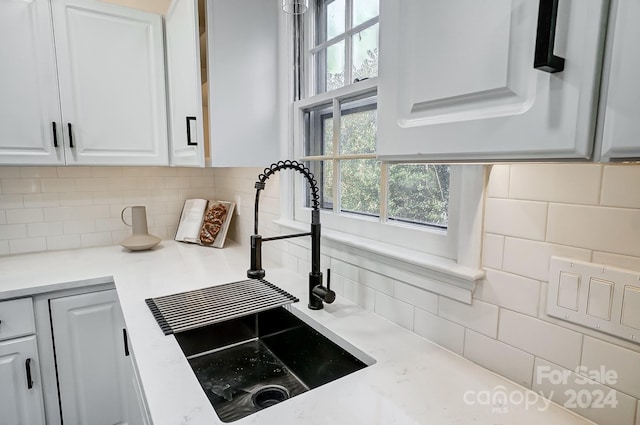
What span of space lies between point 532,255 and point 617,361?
225 millimetres

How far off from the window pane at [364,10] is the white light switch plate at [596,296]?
949mm

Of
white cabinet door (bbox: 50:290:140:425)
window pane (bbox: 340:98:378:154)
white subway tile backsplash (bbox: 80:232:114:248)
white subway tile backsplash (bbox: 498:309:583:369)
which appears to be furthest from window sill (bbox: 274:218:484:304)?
white subway tile backsplash (bbox: 80:232:114:248)

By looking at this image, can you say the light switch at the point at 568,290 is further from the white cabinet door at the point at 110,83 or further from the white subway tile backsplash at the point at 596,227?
the white cabinet door at the point at 110,83

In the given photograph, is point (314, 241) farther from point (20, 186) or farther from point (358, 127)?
point (20, 186)

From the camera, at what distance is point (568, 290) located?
0.67 metres

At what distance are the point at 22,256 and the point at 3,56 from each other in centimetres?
99

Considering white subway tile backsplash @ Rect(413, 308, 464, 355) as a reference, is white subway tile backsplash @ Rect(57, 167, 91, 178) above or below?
above

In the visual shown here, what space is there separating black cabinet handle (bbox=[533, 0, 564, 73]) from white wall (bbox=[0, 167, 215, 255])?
7.28ft

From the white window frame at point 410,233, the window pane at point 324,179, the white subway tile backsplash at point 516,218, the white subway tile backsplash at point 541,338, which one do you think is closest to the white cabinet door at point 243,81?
the white window frame at point 410,233

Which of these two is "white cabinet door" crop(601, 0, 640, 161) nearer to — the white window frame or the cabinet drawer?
the white window frame

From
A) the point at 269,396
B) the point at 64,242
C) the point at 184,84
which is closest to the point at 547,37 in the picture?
the point at 269,396

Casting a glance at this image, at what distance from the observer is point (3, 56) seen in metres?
1.49

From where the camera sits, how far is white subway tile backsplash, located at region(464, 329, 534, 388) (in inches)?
29.5

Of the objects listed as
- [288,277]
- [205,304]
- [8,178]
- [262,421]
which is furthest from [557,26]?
[8,178]
